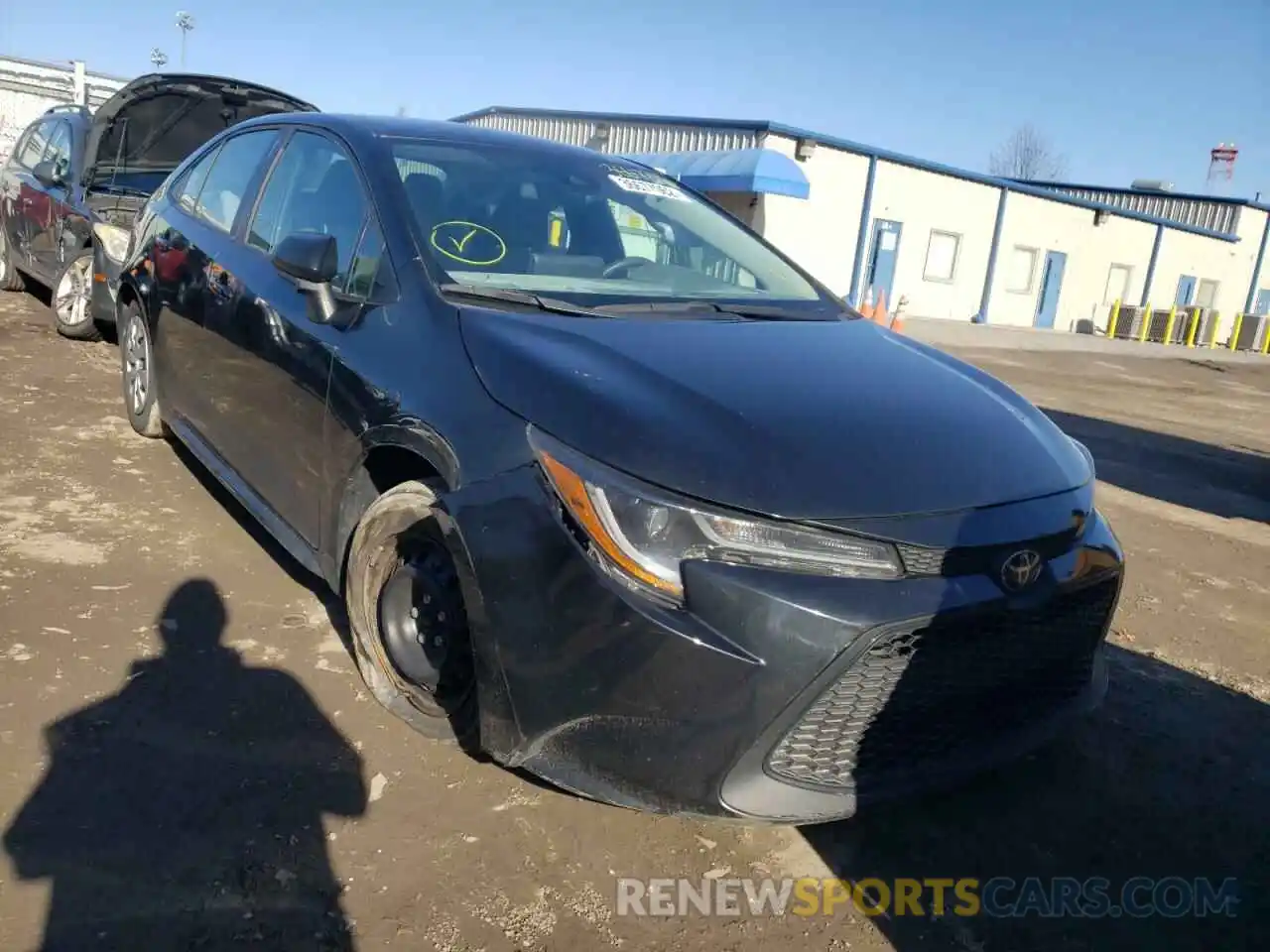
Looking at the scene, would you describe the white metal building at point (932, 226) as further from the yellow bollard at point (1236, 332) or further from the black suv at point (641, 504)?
the black suv at point (641, 504)

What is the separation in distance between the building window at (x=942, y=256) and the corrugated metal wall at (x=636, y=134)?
672cm

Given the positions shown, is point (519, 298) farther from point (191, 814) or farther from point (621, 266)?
point (191, 814)

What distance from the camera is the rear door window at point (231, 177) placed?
12.9 ft

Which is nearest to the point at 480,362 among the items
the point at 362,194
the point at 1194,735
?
the point at 362,194

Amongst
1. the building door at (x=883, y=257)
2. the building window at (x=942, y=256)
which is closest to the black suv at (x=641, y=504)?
the building door at (x=883, y=257)

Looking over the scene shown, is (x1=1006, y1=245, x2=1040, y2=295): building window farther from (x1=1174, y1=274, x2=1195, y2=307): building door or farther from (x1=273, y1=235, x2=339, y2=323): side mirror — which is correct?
(x1=273, y1=235, x2=339, y2=323): side mirror

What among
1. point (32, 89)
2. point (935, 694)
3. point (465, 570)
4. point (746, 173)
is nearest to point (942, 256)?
point (746, 173)

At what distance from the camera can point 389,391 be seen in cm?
→ 263

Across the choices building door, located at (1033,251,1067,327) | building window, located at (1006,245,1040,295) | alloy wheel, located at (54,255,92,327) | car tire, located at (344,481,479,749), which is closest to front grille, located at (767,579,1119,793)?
car tire, located at (344,481,479,749)

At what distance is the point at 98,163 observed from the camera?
23.5ft

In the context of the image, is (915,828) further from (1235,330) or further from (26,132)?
(1235,330)

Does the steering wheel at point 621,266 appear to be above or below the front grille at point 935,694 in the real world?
above

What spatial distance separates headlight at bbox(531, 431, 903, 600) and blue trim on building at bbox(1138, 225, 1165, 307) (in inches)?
1300

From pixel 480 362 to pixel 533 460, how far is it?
37 cm
